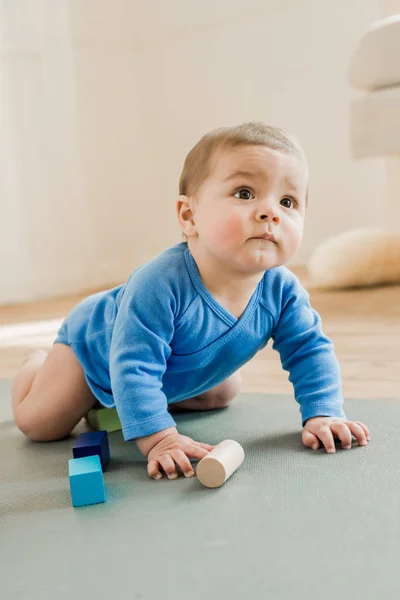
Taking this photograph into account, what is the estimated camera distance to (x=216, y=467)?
2.32ft

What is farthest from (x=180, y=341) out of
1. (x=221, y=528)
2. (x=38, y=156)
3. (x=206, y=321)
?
(x=38, y=156)

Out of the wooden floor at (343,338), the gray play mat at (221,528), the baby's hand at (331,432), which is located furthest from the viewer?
the wooden floor at (343,338)

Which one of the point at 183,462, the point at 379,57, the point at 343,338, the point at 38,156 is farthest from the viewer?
the point at 38,156

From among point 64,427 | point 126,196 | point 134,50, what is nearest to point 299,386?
point 64,427

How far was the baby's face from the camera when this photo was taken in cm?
77

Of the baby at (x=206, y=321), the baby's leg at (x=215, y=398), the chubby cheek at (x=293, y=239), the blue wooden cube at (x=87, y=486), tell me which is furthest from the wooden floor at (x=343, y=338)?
the blue wooden cube at (x=87, y=486)

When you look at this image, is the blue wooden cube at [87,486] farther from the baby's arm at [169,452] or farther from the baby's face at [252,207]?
the baby's face at [252,207]

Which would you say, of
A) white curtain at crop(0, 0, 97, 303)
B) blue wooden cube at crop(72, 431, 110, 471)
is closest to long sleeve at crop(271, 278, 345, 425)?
blue wooden cube at crop(72, 431, 110, 471)

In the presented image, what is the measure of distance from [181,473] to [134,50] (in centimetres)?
207

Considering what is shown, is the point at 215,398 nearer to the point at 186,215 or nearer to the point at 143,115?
the point at 186,215

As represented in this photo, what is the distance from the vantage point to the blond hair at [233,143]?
2.55 feet

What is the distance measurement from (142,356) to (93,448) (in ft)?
0.38

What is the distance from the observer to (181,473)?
2.53 feet

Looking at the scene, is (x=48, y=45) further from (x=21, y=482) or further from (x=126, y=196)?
(x=21, y=482)
